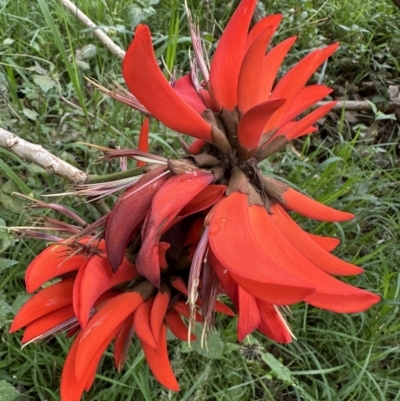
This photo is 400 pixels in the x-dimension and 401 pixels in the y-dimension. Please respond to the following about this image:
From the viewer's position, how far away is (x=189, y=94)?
0.68m

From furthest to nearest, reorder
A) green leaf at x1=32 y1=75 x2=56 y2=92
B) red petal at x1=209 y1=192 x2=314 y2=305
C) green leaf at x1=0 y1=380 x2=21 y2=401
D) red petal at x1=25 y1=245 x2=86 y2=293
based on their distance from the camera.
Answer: green leaf at x1=32 y1=75 x2=56 y2=92
green leaf at x1=0 y1=380 x2=21 y2=401
red petal at x1=25 y1=245 x2=86 y2=293
red petal at x1=209 y1=192 x2=314 y2=305

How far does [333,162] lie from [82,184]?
113 cm

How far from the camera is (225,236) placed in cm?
52

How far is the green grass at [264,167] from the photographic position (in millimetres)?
1242

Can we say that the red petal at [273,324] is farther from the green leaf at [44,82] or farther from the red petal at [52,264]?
the green leaf at [44,82]

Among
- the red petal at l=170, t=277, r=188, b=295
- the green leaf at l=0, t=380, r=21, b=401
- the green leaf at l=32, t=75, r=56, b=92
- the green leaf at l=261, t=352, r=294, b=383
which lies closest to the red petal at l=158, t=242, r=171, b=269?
the red petal at l=170, t=277, r=188, b=295

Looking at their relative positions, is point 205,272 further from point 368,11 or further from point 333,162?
point 368,11

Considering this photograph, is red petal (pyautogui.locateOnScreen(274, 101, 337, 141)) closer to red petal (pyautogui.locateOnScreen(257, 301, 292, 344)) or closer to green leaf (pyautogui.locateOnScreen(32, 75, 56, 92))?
red petal (pyautogui.locateOnScreen(257, 301, 292, 344))

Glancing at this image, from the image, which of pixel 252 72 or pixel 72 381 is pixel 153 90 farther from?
pixel 72 381

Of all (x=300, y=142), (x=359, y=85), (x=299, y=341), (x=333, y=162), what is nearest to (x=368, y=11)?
(x=359, y=85)

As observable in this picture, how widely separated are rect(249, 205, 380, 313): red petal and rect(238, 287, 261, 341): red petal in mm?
71

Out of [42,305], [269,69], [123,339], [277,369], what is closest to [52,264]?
[42,305]

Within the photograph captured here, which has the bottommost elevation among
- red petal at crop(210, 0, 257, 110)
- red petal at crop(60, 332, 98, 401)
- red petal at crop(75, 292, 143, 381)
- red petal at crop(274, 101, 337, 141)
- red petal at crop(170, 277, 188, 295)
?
red petal at crop(60, 332, 98, 401)

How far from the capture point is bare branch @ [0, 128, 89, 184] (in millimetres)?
735
